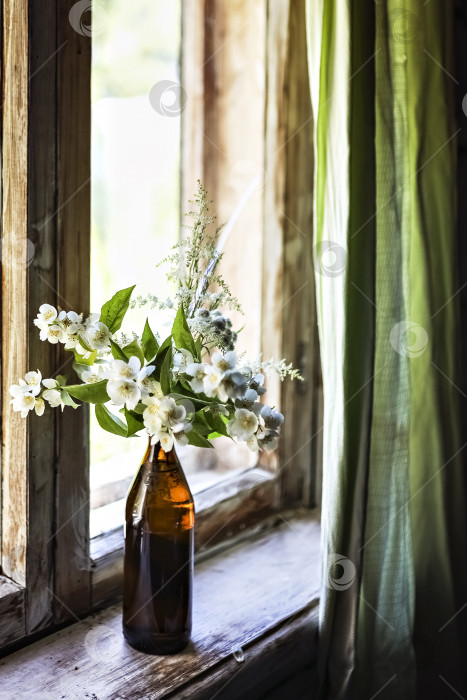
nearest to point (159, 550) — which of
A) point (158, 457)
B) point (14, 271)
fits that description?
point (158, 457)

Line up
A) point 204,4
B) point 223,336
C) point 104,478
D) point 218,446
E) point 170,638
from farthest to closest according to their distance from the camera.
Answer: point 218,446 < point 204,4 < point 104,478 < point 170,638 < point 223,336

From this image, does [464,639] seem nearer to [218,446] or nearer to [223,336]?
[218,446]

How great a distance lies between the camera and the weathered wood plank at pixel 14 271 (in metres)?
0.95

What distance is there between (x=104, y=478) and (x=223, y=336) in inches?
19.8

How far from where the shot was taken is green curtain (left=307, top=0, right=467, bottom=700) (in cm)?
111

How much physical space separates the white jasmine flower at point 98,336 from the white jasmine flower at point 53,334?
0.03 metres

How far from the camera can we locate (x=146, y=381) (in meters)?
0.87

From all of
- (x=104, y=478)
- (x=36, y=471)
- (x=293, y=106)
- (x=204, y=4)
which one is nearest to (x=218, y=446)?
(x=104, y=478)

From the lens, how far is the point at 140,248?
1.32m

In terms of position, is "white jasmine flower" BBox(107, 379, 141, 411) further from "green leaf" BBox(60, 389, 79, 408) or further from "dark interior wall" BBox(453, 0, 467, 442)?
"dark interior wall" BBox(453, 0, 467, 442)

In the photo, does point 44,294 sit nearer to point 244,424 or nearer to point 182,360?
point 182,360

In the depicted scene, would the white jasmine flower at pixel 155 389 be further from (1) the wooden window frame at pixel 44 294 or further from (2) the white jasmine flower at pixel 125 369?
(1) the wooden window frame at pixel 44 294

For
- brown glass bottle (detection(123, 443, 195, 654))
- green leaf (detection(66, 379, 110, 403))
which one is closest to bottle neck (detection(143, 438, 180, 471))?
brown glass bottle (detection(123, 443, 195, 654))

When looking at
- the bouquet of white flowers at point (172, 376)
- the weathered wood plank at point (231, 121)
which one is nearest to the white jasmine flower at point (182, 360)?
the bouquet of white flowers at point (172, 376)
